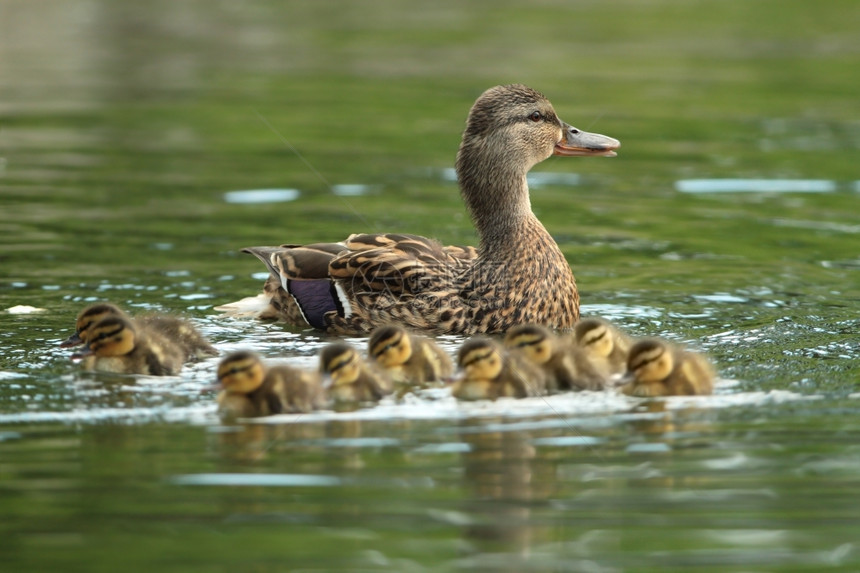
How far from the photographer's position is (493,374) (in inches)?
213

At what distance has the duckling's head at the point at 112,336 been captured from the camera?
565 centimetres

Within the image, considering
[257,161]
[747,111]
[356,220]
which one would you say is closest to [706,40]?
[747,111]

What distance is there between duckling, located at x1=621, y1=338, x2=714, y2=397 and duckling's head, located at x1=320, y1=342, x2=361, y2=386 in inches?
39.7

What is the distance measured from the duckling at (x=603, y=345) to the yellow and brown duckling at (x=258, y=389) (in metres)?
1.20

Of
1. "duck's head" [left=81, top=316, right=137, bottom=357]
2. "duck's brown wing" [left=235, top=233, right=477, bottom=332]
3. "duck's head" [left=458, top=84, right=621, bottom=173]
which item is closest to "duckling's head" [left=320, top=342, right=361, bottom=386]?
"duck's head" [left=81, top=316, right=137, bottom=357]

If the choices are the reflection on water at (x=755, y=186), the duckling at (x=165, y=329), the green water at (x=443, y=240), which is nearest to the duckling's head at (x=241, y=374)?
the green water at (x=443, y=240)

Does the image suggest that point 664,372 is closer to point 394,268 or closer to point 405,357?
point 405,357

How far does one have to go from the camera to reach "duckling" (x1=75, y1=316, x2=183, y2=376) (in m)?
5.67

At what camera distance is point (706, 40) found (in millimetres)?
18156

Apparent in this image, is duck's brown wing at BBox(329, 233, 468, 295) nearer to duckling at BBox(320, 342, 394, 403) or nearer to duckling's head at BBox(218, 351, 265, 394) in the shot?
duckling at BBox(320, 342, 394, 403)

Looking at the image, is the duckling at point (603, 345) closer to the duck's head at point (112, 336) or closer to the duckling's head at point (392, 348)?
the duckling's head at point (392, 348)

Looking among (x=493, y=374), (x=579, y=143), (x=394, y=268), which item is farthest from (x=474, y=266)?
(x=493, y=374)

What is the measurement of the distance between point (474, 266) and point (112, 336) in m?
1.90

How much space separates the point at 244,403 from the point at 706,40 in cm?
1392
